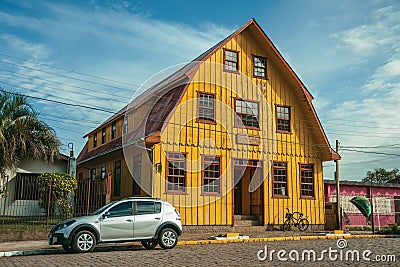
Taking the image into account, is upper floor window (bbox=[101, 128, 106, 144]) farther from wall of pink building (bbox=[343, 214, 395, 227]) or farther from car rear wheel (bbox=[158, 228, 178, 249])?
wall of pink building (bbox=[343, 214, 395, 227])

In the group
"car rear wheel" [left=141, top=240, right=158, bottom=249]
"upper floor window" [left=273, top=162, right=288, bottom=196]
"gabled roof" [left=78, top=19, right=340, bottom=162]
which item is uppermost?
"gabled roof" [left=78, top=19, right=340, bottom=162]

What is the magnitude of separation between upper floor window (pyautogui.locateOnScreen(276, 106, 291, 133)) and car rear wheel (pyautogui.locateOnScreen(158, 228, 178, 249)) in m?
10.9

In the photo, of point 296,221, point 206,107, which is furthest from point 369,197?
point 206,107

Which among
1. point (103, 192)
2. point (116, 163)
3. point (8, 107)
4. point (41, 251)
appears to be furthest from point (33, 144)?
point (41, 251)

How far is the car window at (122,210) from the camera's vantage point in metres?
14.8

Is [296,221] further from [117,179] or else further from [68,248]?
[68,248]

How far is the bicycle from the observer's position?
76.9 ft

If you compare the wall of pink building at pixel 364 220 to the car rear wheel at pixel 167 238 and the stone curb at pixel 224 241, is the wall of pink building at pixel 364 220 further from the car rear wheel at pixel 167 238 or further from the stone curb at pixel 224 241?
the car rear wheel at pixel 167 238

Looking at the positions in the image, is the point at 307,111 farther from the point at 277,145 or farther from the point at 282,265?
the point at 282,265

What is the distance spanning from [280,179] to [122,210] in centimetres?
1137

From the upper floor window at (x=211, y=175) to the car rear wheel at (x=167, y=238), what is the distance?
6134 mm

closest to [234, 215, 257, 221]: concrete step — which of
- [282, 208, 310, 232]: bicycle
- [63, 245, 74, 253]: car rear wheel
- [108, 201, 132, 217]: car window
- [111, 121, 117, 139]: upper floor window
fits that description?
[282, 208, 310, 232]: bicycle

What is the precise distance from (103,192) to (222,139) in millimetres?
6265

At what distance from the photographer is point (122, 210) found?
14914 millimetres
